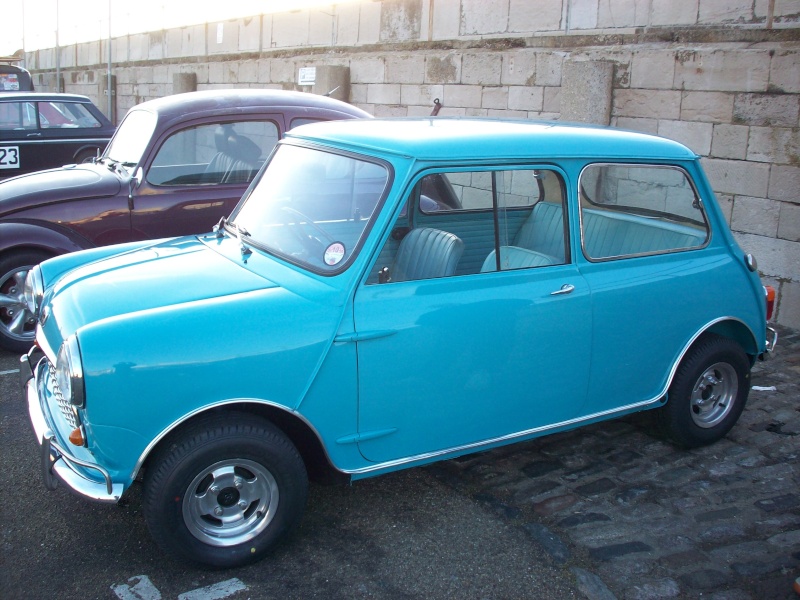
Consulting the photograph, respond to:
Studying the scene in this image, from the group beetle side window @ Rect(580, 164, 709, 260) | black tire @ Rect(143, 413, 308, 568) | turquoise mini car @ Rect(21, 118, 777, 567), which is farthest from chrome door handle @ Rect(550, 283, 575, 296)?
black tire @ Rect(143, 413, 308, 568)

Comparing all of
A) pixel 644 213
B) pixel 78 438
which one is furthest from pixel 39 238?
pixel 644 213

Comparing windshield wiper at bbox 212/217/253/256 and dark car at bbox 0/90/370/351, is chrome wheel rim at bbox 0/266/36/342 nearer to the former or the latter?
dark car at bbox 0/90/370/351

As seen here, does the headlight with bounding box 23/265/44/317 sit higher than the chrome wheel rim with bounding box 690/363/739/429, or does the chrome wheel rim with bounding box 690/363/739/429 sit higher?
the headlight with bounding box 23/265/44/317

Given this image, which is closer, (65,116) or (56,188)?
(56,188)

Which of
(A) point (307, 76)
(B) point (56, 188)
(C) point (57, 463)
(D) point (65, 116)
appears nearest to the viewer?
(C) point (57, 463)

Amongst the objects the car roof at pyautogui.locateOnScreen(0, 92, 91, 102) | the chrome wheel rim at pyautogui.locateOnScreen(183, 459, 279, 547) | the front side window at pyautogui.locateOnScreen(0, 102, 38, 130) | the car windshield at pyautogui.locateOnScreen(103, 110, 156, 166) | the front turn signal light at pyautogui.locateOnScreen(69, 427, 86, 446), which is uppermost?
the car roof at pyautogui.locateOnScreen(0, 92, 91, 102)

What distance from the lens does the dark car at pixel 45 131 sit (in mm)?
10703

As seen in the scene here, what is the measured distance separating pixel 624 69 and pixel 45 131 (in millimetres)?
7912

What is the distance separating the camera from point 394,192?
10.7 ft

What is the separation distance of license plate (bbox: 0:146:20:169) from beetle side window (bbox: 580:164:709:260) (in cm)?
910

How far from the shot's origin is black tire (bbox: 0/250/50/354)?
5504 mm

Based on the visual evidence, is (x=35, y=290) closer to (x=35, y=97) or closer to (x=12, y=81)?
(x=35, y=97)

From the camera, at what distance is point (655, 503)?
3.79 metres

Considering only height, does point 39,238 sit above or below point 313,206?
below
